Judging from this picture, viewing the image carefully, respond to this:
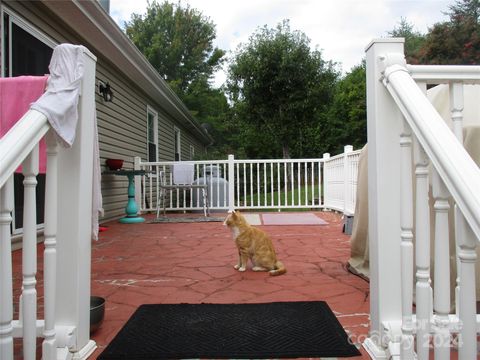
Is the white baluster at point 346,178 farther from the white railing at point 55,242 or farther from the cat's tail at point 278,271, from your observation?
the white railing at point 55,242

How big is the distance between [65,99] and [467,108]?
5.32ft

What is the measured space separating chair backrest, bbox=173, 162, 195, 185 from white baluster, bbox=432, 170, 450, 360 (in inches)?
221

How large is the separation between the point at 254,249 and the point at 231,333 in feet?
3.45

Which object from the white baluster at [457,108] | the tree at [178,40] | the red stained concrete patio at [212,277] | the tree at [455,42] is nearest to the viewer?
the white baluster at [457,108]

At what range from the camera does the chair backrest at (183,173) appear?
251 inches

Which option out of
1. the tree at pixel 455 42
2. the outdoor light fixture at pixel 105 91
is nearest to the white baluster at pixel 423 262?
the outdoor light fixture at pixel 105 91

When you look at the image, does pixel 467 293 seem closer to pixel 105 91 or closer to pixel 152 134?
pixel 105 91

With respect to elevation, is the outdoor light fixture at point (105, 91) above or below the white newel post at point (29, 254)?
above

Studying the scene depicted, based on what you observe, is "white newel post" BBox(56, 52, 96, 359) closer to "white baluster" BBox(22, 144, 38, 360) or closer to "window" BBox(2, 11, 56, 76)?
"white baluster" BBox(22, 144, 38, 360)

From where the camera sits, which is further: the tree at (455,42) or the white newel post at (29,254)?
the tree at (455,42)

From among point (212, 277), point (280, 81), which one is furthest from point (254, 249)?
point (280, 81)

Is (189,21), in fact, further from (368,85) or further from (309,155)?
(368,85)

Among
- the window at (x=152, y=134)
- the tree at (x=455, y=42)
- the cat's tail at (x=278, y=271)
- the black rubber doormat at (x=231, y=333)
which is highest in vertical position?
the tree at (x=455, y=42)

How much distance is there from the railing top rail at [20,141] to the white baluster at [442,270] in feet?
3.66
